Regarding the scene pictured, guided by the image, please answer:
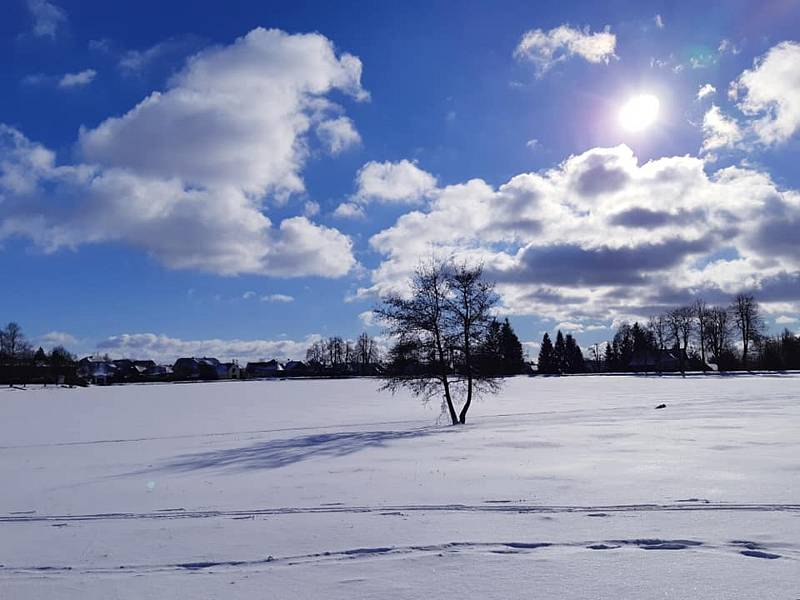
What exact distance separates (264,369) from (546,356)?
79646mm

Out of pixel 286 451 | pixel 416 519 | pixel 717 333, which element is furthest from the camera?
pixel 717 333

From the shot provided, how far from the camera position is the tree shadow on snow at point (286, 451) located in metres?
14.3

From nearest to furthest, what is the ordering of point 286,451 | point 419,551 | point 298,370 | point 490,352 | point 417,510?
point 419,551 → point 417,510 → point 286,451 → point 490,352 → point 298,370

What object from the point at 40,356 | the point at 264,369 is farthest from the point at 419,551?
the point at 264,369

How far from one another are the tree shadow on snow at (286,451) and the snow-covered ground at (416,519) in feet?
0.39

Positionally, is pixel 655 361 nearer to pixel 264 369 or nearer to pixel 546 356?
pixel 546 356

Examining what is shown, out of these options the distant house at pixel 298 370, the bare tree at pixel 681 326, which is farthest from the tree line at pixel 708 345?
the distant house at pixel 298 370

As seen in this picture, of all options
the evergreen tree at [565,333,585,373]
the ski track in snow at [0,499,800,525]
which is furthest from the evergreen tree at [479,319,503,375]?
the evergreen tree at [565,333,585,373]

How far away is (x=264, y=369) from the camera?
171750mm

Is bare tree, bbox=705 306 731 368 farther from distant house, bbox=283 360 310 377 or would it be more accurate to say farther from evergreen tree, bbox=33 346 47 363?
evergreen tree, bbox=33 346 47 363

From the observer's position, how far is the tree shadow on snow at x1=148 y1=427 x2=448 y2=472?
14344mm

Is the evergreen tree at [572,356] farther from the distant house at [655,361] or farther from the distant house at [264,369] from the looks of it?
Result: the distant house at [264,369]

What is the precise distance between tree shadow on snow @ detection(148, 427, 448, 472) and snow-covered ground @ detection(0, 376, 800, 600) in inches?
4.7

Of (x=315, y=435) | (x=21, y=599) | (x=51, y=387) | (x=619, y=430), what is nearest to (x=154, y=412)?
(x=315, y=435)
